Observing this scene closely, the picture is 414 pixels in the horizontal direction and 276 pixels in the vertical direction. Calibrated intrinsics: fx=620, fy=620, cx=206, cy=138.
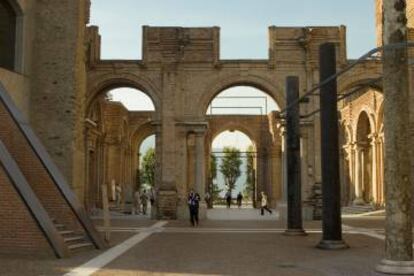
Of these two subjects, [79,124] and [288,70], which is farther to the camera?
[288,70]

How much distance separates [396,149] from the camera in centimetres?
990

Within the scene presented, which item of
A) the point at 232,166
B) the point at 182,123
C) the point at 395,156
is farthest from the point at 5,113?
the point at 232,166

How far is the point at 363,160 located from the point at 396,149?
2830 centimetres

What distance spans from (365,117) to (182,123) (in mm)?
13852

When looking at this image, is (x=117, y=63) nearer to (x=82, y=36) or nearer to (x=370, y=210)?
(x=82, y=36)

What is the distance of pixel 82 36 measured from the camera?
20.9m

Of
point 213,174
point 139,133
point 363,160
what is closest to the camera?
point 363,160

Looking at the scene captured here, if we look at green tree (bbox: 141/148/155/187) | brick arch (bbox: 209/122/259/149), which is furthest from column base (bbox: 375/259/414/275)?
green tree (bbox: 141/148/155/187)

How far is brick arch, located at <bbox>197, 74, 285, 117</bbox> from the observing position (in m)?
29.0

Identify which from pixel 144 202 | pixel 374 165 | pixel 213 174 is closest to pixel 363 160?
pixel 374 165

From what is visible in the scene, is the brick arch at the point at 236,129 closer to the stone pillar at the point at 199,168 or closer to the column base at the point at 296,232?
the stone pillar at the point at 199,168

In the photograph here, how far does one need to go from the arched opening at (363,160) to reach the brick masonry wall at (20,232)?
27.2 meters

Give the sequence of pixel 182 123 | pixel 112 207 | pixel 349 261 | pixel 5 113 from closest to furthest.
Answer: pixel 349 261 < pixel 5 113 < pixel 182 123 < pixel 112 207

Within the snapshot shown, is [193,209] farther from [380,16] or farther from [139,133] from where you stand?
[139,133]
